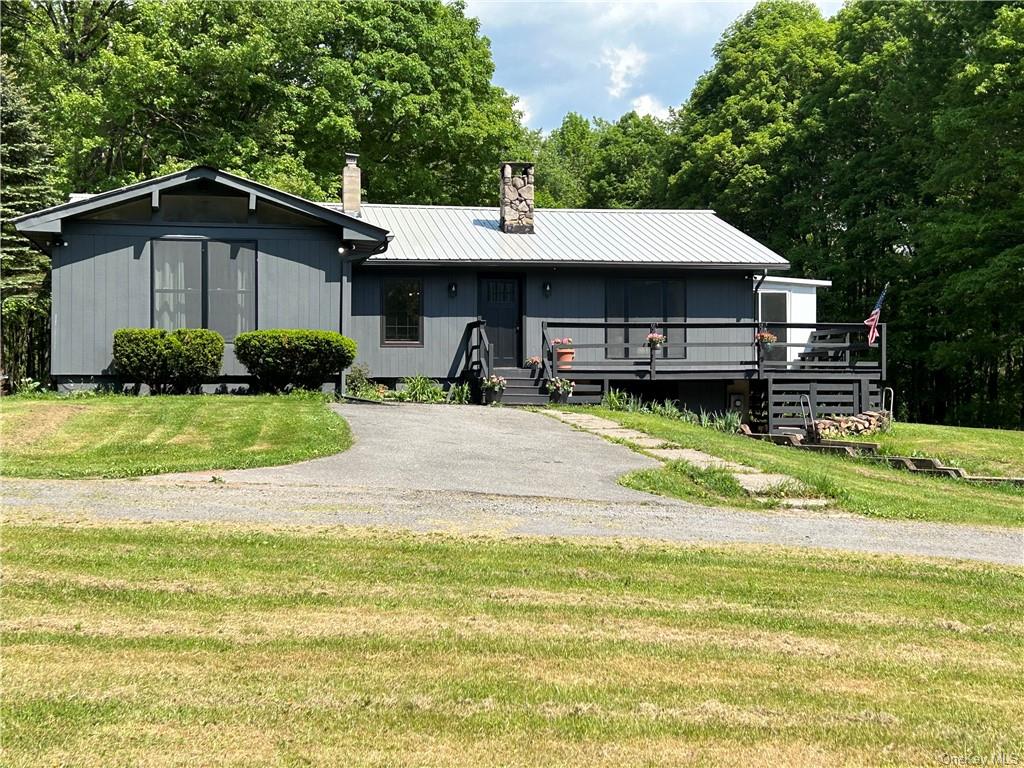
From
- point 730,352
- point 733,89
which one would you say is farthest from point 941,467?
point 733,89

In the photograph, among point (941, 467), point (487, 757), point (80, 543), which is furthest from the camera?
point (941, 467)

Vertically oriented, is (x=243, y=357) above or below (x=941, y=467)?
above

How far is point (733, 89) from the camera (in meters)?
36.8

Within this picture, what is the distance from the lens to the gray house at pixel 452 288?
17.0 meters

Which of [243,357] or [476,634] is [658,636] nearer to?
[476,634]

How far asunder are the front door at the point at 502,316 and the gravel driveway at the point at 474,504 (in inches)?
358

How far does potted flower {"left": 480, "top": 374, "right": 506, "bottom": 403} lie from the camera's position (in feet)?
58.9

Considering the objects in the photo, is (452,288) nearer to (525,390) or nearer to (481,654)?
(525,390)

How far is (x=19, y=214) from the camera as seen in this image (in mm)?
22578

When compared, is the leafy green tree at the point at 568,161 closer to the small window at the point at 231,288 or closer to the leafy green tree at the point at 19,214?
the leafy green tree at the point at 19,214

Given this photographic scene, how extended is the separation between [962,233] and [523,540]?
2234 cm

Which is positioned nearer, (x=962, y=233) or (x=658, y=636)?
(x=658, y=636)

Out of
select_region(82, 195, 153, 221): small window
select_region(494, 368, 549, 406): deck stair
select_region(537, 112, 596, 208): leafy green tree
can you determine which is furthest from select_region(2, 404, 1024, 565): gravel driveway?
select_region(537, 112, 596, 208): leafy green tree

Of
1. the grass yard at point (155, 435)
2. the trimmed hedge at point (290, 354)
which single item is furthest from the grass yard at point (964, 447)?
the grass yard at point (155, 435)
